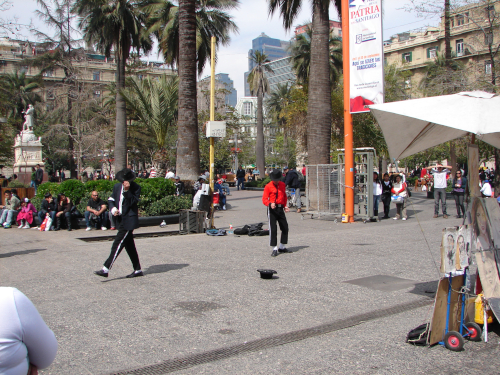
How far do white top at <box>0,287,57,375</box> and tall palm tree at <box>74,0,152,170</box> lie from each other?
23.8m

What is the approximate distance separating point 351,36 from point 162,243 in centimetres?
880

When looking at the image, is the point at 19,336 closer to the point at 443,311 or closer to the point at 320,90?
the point at 443,311

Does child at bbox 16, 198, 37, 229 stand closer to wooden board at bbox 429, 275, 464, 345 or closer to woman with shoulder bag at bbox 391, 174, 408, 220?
woman with shoulder bag at bbox 391, 174, 408, 220

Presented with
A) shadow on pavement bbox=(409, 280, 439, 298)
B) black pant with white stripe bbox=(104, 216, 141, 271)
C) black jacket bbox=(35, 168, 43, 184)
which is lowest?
shadow on pavement bbox=(409, 280, 439, 298)

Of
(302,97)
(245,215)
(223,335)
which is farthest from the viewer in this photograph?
(302,97)

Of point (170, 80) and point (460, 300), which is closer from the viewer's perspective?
point (460, 300)

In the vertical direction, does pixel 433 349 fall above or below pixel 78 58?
below

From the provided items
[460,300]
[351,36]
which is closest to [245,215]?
[351,36]

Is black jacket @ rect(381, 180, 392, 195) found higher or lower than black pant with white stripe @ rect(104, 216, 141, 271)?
higher

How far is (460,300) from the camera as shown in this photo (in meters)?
4.63

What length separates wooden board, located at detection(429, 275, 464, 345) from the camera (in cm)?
445

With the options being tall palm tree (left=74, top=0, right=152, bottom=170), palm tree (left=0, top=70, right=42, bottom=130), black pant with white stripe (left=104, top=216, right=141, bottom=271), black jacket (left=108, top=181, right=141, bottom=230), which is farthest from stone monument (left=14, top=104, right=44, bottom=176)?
palm tree (left=0, top=70, right=42, bottom=130)

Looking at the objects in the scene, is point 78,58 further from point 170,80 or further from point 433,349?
point 433,349

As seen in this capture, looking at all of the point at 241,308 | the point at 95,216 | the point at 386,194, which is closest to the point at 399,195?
the point at 386,194
